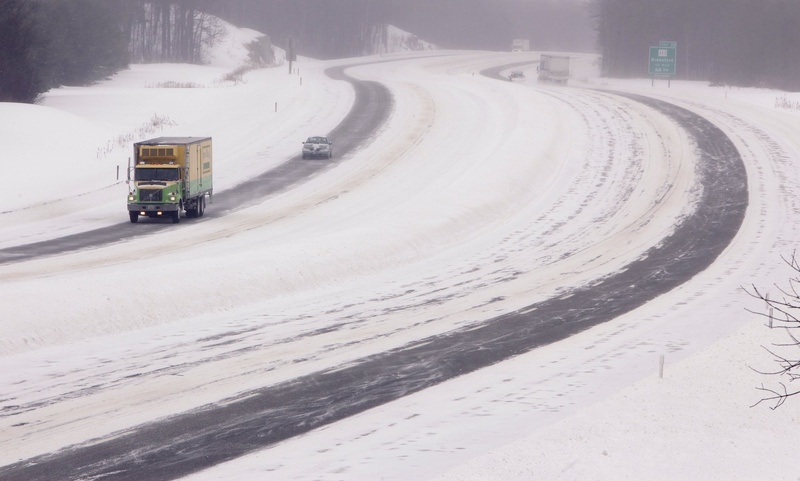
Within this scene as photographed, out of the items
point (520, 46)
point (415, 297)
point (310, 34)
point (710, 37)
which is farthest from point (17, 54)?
point (520, 46)

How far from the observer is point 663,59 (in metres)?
81.7

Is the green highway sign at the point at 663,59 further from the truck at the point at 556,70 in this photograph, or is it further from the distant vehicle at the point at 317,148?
the distant vehicle at the point at 317,148

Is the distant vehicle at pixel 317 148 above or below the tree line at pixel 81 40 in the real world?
below

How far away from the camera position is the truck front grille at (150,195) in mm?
29984

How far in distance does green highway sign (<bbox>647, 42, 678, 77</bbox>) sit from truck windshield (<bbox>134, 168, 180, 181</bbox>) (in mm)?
61130

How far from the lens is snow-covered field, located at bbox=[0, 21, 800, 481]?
11.8m

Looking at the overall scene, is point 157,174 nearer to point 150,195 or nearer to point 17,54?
point 150,195

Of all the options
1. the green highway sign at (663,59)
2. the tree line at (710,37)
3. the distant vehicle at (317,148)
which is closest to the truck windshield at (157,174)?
the distant vehicle at (317,148)

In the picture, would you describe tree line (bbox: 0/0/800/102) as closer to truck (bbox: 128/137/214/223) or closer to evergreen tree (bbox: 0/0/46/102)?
evergreen tree (bbox: 0/0/46/102)

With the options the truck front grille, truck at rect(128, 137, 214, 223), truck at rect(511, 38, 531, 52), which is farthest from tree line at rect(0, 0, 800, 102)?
the truck front grille

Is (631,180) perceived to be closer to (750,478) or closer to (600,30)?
(750,478)

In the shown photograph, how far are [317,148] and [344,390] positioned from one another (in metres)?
31.5

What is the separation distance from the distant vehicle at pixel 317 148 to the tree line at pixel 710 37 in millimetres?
56241

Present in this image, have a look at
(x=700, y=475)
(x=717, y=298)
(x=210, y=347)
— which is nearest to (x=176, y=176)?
(x=210, y=347)
